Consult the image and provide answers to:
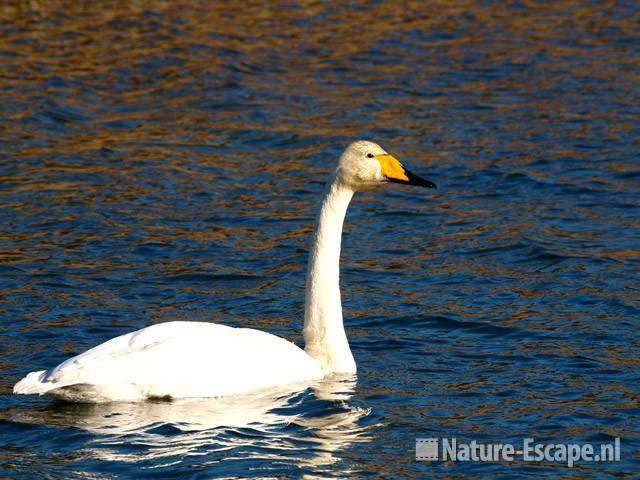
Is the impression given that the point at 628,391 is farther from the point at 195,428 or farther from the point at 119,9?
the point at 119,9

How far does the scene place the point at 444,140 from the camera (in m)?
17.5

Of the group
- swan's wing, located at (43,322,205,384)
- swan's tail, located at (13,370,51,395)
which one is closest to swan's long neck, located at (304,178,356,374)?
swan's wing, located at (43,322,205,384)

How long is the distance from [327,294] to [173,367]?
156cm

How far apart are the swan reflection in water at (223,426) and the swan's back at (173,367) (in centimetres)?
10

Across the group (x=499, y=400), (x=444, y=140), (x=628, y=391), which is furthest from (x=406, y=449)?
(x=444, y=140)

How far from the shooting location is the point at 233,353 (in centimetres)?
948

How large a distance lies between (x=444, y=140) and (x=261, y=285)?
553 centimetres

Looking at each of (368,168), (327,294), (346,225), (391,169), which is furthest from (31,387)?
(346,225)

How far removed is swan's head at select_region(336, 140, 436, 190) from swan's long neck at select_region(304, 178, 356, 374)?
0.13 metres

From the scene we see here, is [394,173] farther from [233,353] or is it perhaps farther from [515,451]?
[515,451]

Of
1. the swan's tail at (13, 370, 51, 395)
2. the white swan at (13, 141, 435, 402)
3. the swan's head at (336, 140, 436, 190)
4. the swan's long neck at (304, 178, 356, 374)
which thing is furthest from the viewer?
the swan's long neck at (304, 178, 356, 374)

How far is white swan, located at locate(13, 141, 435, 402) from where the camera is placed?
9.09 m

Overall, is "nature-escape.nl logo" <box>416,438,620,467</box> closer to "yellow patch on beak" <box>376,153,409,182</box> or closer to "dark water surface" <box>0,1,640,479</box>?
"dark water surface" <box>0,1,640,479</box>

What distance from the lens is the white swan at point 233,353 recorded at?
29.8 feet
